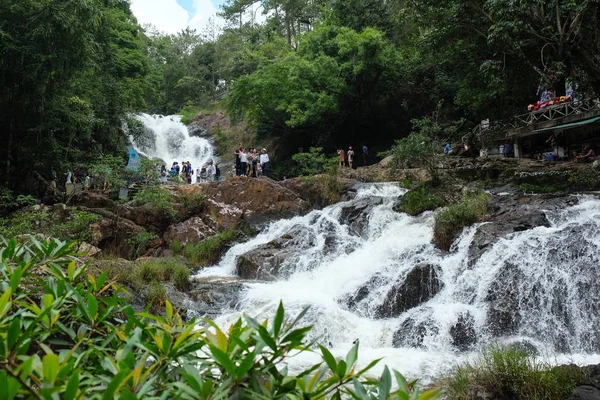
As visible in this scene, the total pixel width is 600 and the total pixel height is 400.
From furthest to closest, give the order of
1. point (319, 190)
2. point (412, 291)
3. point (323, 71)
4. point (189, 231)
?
1. point (323, 71)
2. point (319, 190)
3. point (189, 231)
4. point (412, 291)

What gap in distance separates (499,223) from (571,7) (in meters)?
5.52

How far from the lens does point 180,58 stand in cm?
4550

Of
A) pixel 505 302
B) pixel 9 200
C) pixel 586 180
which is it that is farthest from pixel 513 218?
pixel 9 200

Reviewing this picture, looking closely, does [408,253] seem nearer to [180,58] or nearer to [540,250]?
[540,250]

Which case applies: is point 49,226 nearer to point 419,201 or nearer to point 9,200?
point 9,200

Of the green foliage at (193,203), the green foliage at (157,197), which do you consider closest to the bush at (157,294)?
the green foliage at (157,197)

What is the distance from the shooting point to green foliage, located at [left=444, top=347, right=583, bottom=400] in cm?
472

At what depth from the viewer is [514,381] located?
4.91 meters

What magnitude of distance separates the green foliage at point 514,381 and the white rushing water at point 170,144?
977 inches

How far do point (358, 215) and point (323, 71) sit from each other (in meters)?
11.1

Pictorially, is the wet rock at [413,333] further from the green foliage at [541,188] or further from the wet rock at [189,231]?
the wet rock at [189,231]

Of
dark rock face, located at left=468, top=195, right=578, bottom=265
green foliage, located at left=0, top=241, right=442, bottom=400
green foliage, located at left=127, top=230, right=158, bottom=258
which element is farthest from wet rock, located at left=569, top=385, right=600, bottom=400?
green foliage, located at left=127, top=230, right=158, bottom=258

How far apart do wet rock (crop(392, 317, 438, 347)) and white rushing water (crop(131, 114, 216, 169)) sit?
22.5m

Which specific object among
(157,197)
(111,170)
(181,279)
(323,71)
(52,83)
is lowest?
(181,279)
